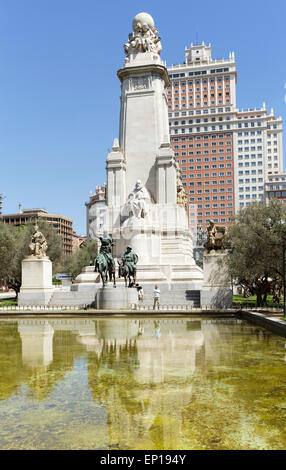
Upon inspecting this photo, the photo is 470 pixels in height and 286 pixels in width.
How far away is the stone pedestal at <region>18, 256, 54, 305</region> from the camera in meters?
26.8

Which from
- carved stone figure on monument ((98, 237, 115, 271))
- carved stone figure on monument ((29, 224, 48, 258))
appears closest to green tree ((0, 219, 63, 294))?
carved stone figure on monument ((29, 224, 48, 258))

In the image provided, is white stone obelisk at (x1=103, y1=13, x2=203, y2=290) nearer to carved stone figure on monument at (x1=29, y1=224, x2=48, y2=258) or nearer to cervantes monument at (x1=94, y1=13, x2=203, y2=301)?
cervantes monument at (x1=94, y1=13, x2=203, y2=301)

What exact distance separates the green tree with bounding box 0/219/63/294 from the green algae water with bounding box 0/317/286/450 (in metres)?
22.3

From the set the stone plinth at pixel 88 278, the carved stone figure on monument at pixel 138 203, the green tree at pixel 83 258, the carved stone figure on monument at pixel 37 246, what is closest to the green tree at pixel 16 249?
the green tree at pixel 83 258

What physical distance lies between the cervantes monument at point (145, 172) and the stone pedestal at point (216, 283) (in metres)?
5.18

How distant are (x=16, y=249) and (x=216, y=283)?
1730cm

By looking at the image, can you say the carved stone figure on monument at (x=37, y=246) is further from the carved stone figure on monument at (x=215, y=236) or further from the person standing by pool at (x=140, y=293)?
the carved stone figure on monument at (x=215, y=236)

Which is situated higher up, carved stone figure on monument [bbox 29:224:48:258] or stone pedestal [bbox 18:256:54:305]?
carved stone figure on monument [bbox 29:224:48:258]

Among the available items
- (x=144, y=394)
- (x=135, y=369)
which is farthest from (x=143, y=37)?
(x=144, y=394)

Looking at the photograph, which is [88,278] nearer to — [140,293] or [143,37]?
[140,293]

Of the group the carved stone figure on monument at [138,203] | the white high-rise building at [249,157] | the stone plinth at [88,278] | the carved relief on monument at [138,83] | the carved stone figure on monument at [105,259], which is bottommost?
the stone plinth at [88,278]

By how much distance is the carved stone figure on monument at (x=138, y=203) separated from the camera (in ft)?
101

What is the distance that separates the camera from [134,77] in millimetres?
34625

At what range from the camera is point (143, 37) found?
35250 mm
